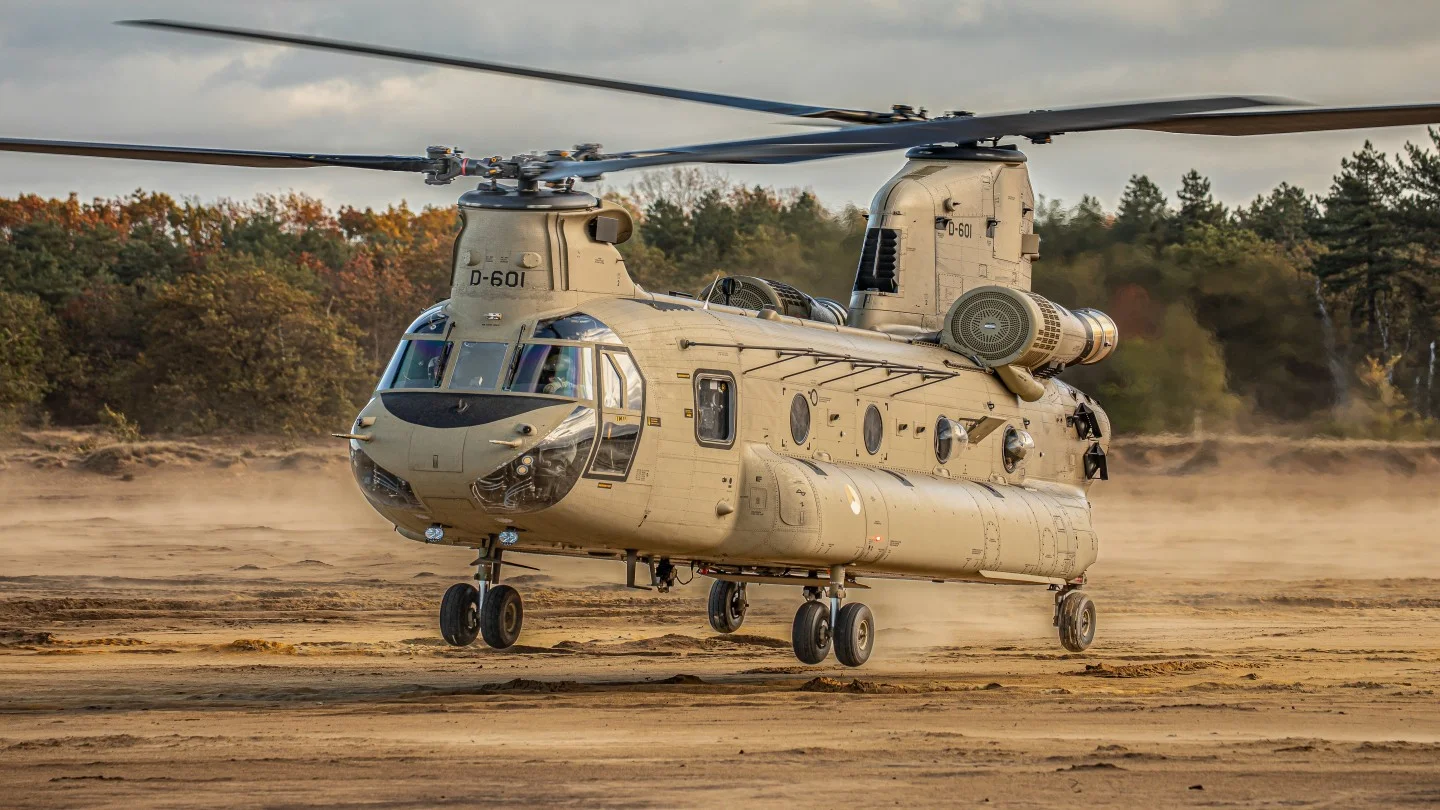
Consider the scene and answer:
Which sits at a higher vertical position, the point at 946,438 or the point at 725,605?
the point at 946,438

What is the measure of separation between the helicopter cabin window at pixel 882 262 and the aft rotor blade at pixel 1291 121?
7010 mm

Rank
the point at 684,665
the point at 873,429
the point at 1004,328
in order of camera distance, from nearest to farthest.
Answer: the point at 873,429, the point at 684,665, the point at 1004,328

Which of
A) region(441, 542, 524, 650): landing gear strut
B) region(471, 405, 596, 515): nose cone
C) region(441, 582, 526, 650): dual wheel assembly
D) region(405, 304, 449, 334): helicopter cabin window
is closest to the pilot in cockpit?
region(471, 405, 596, 515): nose cone

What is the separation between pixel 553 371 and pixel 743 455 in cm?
224

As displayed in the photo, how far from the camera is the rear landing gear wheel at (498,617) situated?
16812mm

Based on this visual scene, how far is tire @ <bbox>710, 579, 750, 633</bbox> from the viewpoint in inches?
806

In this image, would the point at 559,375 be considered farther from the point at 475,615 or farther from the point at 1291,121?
the point at 1291,121

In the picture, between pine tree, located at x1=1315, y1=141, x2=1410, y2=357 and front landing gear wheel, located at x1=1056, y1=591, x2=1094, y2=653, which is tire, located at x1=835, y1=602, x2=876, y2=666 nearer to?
front landing gear wheel, located at x1=1056, y1=591, x2=1094, y2=653

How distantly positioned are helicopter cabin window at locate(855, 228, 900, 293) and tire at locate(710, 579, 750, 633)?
3.96 m

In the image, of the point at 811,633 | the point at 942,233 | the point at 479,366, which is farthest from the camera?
the point at 942,233

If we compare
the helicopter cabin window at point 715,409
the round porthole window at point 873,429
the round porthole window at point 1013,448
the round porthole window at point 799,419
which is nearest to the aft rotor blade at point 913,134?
the helicopter cabin window at point 715,409

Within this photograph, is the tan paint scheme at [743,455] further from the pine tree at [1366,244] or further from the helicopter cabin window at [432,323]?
the pine tree at [1366,244]

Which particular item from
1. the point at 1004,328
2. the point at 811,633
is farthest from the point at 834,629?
the point at 1004,328

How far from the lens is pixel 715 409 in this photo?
1680cm
